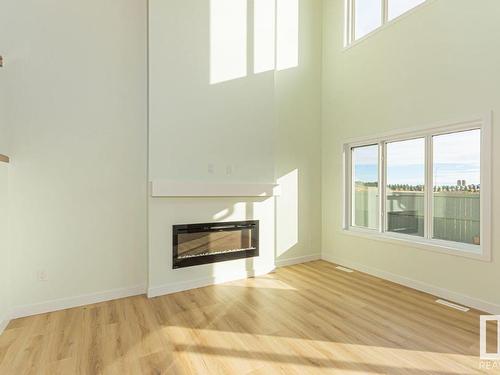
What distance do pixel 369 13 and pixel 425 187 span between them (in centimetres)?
283

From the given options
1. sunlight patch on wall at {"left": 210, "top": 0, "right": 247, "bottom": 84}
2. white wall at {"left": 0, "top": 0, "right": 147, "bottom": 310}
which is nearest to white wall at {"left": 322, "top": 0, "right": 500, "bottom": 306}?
sunlight patch on wall at {"left": 210, "top": 0, "right": 247, "bottom": 84}

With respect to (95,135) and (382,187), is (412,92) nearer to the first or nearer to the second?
(382,187)

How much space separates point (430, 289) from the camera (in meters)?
3.34

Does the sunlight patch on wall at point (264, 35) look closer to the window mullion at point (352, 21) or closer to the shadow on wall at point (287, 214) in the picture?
the window mullion at point (352, 21)

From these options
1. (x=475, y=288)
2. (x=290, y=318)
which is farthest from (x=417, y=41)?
(x=290, y=318)

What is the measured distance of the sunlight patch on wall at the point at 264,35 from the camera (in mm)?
4090

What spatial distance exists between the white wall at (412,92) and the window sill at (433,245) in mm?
66

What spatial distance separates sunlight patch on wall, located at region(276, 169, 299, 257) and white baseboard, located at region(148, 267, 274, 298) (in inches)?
22.0

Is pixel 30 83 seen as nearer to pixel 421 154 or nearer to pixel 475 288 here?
pixel 421 154

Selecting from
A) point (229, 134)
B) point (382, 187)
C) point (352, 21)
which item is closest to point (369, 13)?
point (352, 21)


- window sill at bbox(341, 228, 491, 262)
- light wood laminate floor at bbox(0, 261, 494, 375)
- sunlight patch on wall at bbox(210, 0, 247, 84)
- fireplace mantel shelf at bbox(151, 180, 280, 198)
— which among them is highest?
sunlight patch on wall at bbox(210, 0, 247, 84)

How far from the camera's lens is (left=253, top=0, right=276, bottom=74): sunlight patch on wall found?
Result: 4.09 meters

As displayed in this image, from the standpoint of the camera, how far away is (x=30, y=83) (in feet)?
9.32

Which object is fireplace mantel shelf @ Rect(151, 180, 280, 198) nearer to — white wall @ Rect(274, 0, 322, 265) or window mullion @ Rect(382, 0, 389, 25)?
white wall @ Rect(274, 0, 322, 265)
